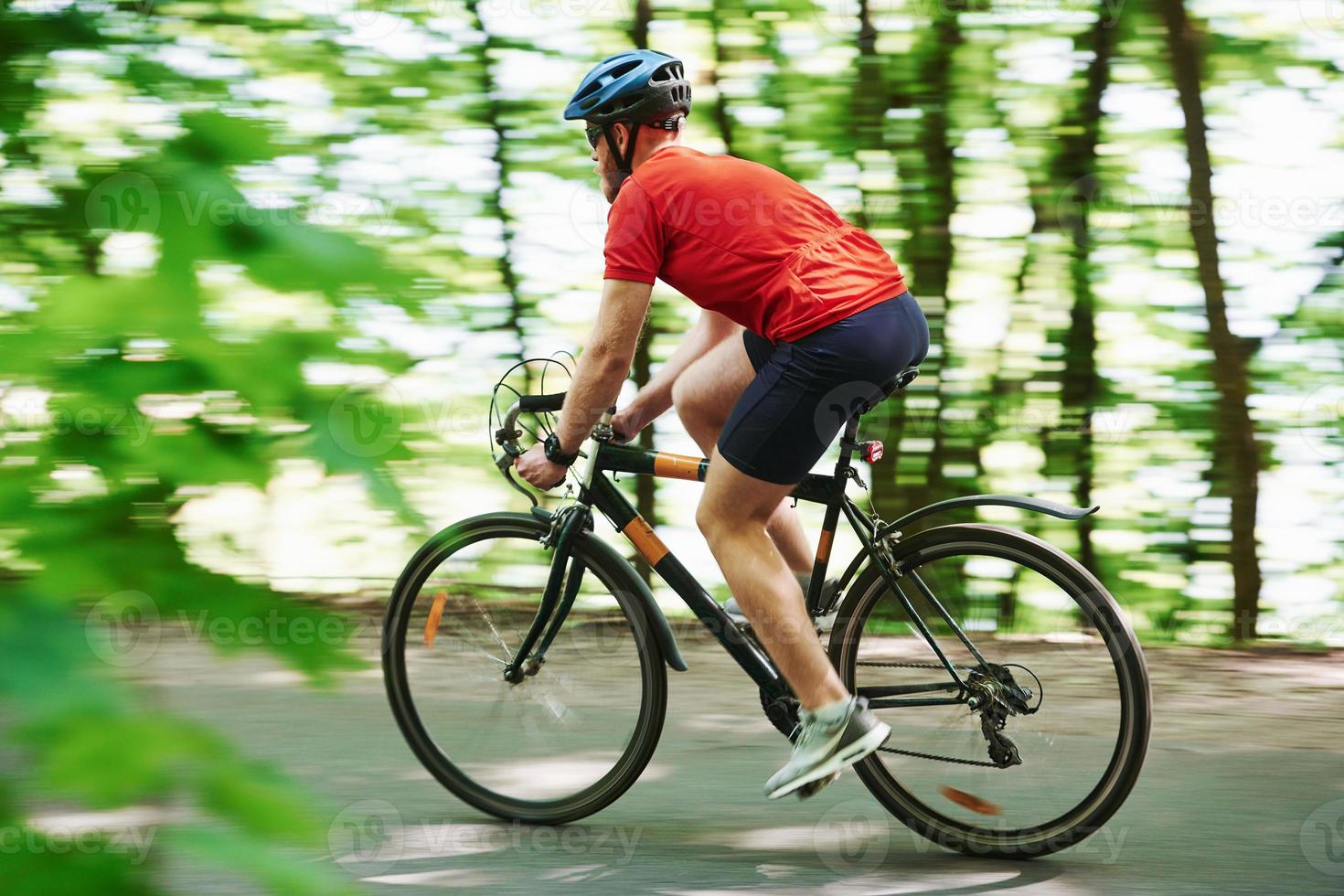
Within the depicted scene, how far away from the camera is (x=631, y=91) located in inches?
134

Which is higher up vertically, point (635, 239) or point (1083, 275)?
point (635, 239)

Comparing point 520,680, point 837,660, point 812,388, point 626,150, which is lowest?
point 520,680

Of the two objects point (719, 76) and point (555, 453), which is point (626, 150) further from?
point (719, 76)

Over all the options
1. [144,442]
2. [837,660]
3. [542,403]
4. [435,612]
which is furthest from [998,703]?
[144,442]

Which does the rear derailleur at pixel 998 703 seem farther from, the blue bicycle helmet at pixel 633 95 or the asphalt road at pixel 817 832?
the blue bicycle helmet at pixel 633 95

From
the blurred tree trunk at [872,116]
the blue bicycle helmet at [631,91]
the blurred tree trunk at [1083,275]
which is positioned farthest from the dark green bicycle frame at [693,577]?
the blurred tree trunk at [1083,275]

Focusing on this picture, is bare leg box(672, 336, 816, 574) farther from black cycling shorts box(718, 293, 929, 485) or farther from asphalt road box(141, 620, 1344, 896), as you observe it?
asphalt road box(141, 620, 1344, 896)

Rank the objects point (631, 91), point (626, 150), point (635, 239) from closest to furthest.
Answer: point (635, 239) < point (631, 91) < point (626, 150)

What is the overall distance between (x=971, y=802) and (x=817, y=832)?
1.47 feet

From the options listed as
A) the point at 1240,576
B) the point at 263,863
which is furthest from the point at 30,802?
the point at 1240,576

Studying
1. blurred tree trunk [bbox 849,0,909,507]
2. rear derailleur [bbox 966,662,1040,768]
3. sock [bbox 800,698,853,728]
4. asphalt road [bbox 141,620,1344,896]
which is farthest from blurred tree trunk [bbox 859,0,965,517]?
sock [bbox 800,698,853,728]

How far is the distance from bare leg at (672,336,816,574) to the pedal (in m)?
0.64

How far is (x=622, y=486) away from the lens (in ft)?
22.2

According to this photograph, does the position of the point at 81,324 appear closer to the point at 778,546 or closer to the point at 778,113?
the point at 778,546
